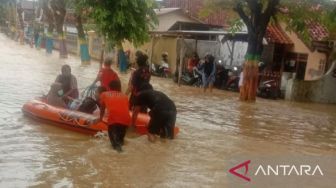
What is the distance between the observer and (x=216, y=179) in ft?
21.8

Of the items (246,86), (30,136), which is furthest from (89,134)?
(246,86)

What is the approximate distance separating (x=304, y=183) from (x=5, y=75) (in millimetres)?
14663

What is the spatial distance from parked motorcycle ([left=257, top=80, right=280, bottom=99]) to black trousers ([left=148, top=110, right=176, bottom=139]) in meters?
10.1

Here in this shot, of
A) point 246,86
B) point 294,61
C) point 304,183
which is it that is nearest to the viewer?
point 304,183

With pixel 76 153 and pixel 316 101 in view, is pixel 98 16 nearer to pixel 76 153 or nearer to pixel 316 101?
pixel 76 153

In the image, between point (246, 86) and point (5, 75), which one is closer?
point (246, 86)

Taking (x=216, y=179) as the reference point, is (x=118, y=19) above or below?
above

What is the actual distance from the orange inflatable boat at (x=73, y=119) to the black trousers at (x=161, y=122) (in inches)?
10.9

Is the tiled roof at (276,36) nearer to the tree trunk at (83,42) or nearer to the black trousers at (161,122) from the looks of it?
the tree trunk at (83,42)

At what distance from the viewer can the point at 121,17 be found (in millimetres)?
13516

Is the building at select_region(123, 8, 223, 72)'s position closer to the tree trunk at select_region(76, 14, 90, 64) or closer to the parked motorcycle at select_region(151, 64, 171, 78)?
the parked motorcycle at select_region(151, 64, 171, 78)

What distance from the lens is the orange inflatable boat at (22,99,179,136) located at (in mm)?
8695

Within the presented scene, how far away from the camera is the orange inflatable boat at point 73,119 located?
8.70m

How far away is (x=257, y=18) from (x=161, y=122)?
8584 mm
